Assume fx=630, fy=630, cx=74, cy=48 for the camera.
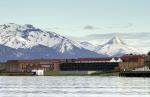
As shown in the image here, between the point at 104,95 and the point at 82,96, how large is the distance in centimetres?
353

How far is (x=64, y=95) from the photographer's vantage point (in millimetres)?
78062

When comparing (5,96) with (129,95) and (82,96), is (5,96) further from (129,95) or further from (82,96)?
(129,95)

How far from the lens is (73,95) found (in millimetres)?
77875

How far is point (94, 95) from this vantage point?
7869cm

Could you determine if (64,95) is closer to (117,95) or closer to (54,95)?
(54,95)

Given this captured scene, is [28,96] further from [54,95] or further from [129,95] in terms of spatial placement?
[129,95]

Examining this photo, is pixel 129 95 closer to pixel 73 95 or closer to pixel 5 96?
pixel 73 95

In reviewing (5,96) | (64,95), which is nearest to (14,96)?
(5,96)

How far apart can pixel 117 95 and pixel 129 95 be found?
5.12 feet

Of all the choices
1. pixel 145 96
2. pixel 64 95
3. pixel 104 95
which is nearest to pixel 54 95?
pixel 64 95

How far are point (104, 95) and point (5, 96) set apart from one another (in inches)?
489

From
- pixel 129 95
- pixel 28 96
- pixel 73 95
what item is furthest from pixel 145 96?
pixel 28 96

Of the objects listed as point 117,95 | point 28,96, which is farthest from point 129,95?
point 28,96

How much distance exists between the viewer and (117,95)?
7781 cm
